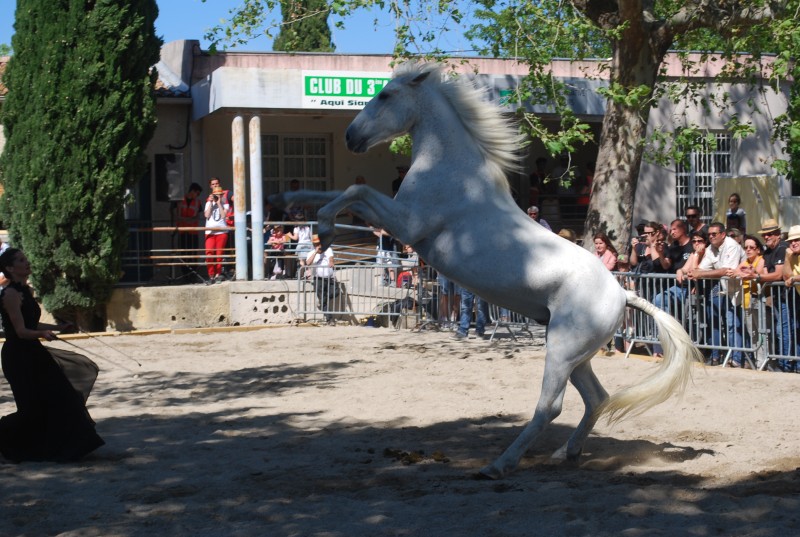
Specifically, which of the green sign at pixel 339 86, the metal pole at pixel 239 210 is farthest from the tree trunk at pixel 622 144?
the metal pole at pixel 239 210

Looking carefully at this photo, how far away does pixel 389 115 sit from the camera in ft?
23.1

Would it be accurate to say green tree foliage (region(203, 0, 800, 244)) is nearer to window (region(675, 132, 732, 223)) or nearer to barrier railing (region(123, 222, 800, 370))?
barrier railing (region(123, 222, 800, 370))

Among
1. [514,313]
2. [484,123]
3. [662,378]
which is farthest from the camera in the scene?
[514,313]

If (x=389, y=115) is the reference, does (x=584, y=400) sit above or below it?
below

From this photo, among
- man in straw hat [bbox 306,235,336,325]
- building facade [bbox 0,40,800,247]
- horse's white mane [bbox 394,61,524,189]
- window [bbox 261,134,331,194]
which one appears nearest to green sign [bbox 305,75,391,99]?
building facade [bbox 0,40,800,247]

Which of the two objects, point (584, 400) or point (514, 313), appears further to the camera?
point (514, 313)

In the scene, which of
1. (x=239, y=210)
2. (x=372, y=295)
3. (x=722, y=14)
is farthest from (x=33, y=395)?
(x=239, y=210)

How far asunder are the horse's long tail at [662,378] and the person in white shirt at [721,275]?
15.1ft

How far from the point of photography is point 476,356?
1292 cm

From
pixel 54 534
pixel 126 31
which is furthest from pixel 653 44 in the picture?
pixel 54 534

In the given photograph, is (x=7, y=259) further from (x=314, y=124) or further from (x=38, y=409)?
(x=314, y=124)

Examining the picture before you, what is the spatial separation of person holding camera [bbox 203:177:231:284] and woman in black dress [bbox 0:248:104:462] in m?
10.4

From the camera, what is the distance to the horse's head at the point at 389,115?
7.00 metres

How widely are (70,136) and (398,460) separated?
10897mm
